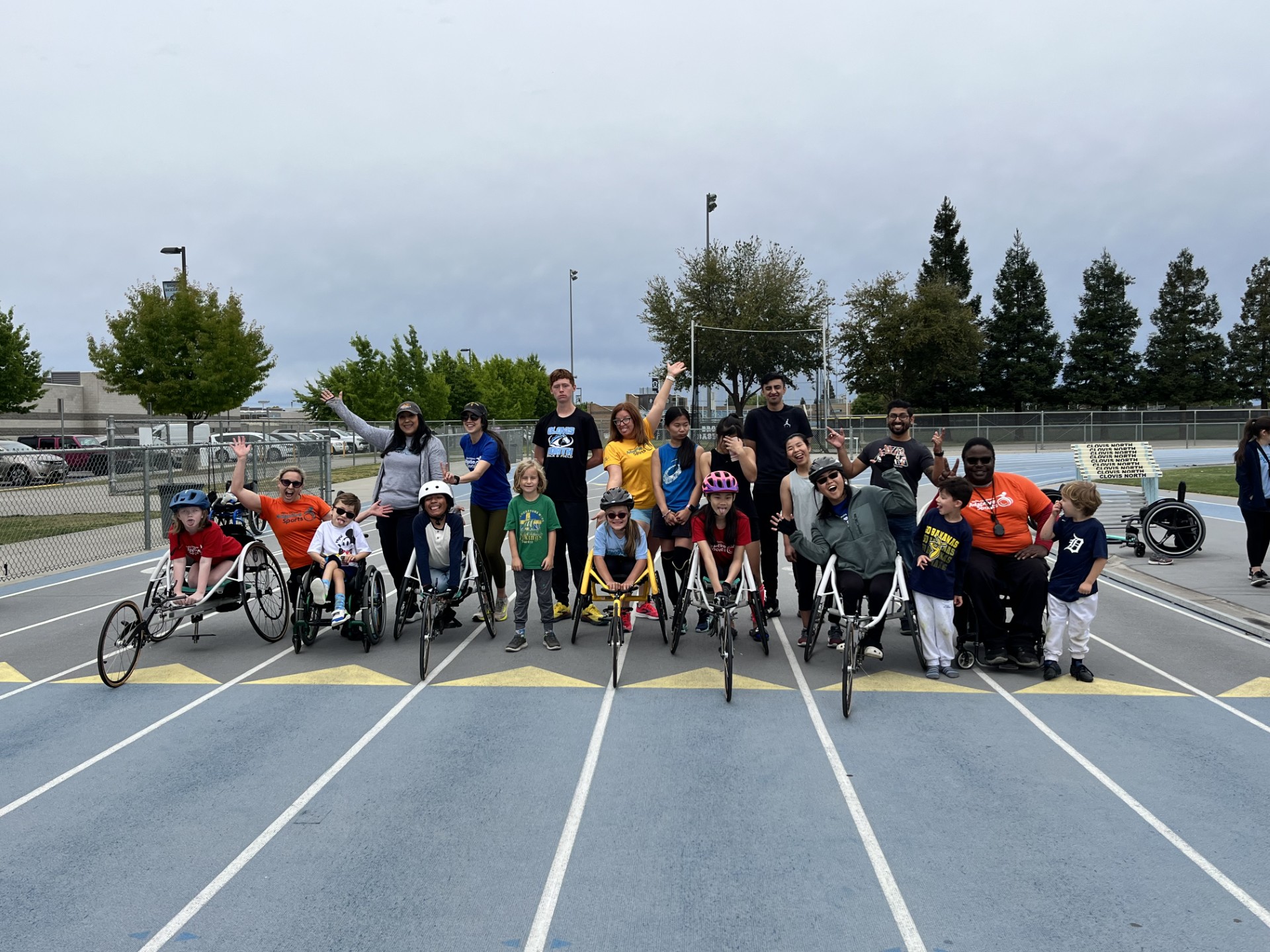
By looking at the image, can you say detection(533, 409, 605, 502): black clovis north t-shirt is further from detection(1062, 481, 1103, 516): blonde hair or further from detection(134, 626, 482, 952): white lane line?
detection(1062, 481, 1103, 516): blonde hair

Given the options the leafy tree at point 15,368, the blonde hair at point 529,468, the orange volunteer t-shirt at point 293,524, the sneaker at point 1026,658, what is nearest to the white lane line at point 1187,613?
the sneaker at point 1026,658

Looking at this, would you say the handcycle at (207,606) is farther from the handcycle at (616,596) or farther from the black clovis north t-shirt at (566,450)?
the handcycle at (616,596)

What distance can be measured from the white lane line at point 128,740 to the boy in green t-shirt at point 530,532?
1.99 m

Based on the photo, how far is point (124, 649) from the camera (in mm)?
6793

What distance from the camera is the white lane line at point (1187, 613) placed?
7.63 metres

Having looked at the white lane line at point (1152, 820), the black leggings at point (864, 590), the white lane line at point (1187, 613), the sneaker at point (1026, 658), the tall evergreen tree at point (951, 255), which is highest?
the tall evergreen tree at point (951, 255)

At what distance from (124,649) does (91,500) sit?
902cm

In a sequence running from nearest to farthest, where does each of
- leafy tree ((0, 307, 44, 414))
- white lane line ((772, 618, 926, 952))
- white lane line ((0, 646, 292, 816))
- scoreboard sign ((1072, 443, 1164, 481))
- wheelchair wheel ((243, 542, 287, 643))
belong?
1. white lane line ((772, 618, 926, 952))
2. white lane line ((0, 646, 292, 816))
3. wheelchair wheel ((243, 542, 287, 643))
4. scoreboard sign ((1072, 443, 1164, 481))
5. leafy tree ((0, 307, 44, 414))

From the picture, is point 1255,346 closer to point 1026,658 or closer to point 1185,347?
point 1185,347

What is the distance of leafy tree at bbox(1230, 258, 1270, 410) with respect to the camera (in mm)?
60812

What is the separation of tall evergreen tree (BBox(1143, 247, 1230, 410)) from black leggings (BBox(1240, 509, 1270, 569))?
5995 centimetres

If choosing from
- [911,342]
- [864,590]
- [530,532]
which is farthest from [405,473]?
[911,342]

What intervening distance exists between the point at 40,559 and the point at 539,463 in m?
8.70

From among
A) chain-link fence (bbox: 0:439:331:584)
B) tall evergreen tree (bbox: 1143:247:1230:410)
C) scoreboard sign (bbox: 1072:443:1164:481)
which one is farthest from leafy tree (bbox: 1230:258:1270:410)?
chain-link fence (bbox: 0:439:331:584)
